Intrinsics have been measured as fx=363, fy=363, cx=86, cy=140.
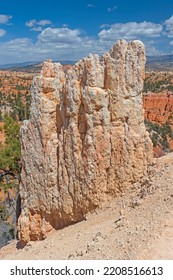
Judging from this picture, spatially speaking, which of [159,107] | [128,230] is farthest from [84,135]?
[159,107]

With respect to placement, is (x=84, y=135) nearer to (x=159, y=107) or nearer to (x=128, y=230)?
(x=128, y=230)

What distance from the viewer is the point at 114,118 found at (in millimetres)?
10250

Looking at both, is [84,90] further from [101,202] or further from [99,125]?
[101,202]

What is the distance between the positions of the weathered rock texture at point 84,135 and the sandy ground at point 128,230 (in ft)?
1.51

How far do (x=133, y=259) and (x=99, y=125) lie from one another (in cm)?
412

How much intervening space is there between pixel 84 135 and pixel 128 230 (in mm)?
3164

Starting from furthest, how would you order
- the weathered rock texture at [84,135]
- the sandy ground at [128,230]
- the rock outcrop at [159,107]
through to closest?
1. the rock outcrop at [159,107]
2. the weathered rock texture at [84,135]
3. the sandy ground at [128,230]

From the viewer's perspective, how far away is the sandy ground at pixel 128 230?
24.4 ft

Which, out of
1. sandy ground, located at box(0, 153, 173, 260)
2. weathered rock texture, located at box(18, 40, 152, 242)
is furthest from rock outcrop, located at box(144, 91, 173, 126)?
sandy ground, located at box(0, 153, 173, 260)

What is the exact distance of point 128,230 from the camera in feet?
27.0

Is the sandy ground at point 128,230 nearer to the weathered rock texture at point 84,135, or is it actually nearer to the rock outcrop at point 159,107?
the weathered rock texture at point 84,135

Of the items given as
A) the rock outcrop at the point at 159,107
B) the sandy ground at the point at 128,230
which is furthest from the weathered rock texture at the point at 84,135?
the rock outcrop at the point at 159,107
